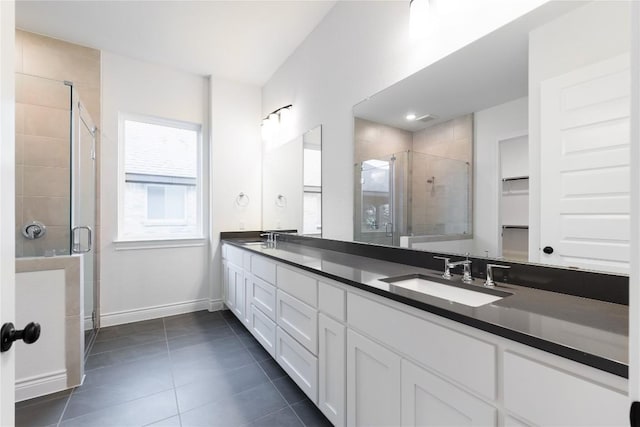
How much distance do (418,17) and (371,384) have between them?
1785 mm

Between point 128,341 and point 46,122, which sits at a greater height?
point 46,122

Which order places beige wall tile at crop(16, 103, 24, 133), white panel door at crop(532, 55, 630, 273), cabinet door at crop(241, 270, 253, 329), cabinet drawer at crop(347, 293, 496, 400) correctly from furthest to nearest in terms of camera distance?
1. cabinet door at crop(241, 270, 253, 329)
2. beige wall tile at crop(16, 103, 24, 133)
3. white panel door at crop(532, 55, 630, 273)
4. cabinet drawer at crop(347, 293, 496, 400)

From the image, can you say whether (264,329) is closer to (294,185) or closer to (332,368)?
(332,368)

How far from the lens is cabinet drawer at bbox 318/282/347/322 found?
1.36 metres

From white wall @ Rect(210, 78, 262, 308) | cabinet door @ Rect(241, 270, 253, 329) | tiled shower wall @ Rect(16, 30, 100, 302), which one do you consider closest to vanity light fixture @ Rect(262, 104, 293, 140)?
white wall @ Rect(210, 78, 262, 308)

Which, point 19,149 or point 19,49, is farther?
point 19,49

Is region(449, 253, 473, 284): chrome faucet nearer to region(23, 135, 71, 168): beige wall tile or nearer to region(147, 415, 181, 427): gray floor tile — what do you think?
region(147, 415, 181, 427): gray floor tile

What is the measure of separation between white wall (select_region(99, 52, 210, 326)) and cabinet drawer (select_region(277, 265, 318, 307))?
79.0 inches

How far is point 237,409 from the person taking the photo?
1695 millimetres

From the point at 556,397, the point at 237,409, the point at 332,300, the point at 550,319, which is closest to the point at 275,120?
the point at 332,300

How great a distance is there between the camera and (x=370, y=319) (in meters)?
1.20

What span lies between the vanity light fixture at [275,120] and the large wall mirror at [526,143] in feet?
5.09

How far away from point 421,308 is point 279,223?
2.52 metres

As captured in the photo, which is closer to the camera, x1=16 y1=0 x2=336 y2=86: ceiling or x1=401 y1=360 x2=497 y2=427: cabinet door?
x1=401 y1=360 x2=497 y2=427: cabinet door
